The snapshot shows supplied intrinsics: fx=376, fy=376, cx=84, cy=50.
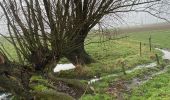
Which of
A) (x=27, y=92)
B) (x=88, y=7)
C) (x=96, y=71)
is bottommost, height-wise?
(x=96, y=71)

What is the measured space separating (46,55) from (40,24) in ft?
6.16

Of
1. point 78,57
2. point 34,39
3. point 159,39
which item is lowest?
point 159,39

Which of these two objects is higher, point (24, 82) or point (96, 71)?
point (24, 82)

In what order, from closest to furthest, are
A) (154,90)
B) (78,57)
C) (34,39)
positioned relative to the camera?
(34,39)
(154,90)
(78,57)

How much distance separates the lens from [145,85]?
2286cm

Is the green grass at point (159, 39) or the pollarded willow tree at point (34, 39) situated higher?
the pollarded willow tree at point (34, 39)

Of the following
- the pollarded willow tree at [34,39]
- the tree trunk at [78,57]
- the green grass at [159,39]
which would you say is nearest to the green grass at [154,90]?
the pollarded willow tree at [34,39]

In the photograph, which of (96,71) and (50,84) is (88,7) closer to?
(96,71)

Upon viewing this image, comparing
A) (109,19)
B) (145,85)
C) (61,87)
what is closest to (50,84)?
(61,87)

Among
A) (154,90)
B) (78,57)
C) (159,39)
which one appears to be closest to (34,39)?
(154,90)

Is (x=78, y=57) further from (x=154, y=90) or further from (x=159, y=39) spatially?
(x=159, y=39)

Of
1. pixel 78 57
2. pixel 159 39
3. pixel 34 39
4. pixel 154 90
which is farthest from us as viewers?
pixel 159 39

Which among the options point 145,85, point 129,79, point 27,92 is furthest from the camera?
point 129,79

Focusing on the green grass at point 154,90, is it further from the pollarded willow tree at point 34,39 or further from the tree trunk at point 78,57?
Answer: the tree trunk at point 78,57
